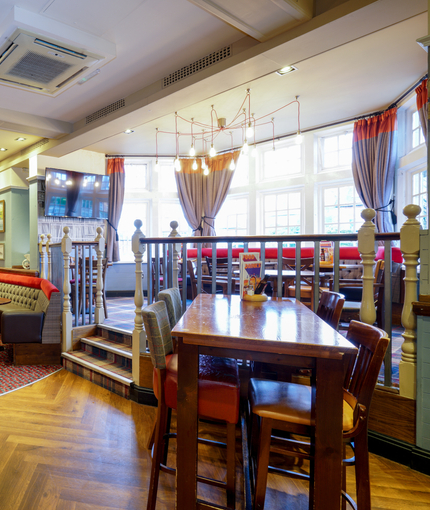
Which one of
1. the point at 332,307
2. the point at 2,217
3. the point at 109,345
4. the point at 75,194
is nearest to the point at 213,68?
the point at 332,307

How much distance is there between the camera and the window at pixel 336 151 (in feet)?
19.9

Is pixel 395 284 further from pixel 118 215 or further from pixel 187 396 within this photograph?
pixel 118 215

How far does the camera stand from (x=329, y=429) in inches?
46.9

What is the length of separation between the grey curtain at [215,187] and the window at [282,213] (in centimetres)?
91

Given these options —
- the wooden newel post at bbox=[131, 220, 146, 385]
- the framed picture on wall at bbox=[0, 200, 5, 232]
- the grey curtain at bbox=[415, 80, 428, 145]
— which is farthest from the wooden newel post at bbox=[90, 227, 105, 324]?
the framed picture on wall at bbox=[0, 200, 5, 232]

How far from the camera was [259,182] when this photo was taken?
711 cm

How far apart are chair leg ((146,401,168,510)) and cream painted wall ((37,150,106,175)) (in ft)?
21.0

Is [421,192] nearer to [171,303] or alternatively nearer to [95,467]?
[171,303]

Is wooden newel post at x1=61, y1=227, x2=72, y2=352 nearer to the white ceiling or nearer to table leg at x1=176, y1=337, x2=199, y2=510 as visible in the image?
the white ceiling

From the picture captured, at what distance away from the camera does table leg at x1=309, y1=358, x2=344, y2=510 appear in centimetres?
118

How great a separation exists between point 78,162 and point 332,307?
673 cm

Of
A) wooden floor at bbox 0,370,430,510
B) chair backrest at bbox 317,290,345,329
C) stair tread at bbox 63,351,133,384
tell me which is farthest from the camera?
stair tread at bbox 63,351,133,384

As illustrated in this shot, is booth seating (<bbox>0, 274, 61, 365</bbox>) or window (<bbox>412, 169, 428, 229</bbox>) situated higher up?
window (<bbox>412, 169, 428, 229</bbox>)

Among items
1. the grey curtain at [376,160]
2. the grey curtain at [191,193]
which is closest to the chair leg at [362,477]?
the grey curtain at [376,160]
